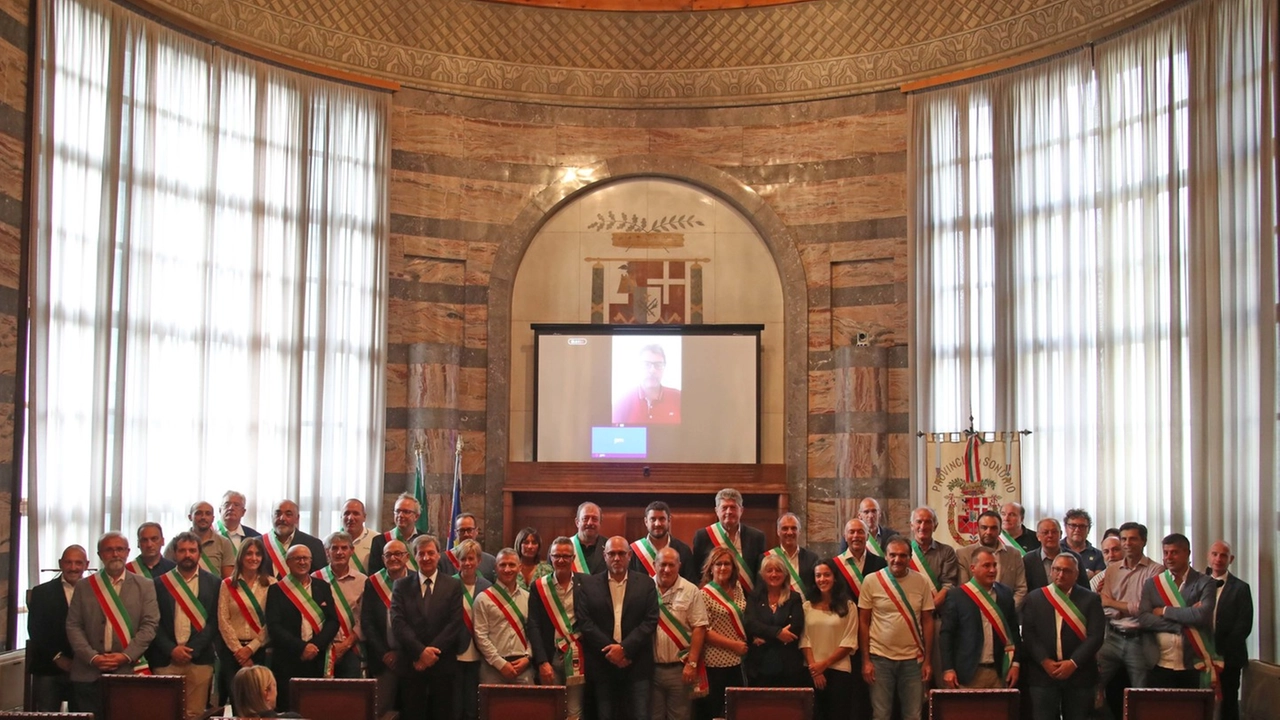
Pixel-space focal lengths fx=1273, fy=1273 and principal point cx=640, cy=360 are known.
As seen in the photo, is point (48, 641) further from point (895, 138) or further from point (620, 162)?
point (895, 138)

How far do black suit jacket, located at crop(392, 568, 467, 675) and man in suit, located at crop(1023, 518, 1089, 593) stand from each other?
14.0 ft

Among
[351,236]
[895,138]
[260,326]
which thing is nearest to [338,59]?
[351,236]

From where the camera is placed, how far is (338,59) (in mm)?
14555

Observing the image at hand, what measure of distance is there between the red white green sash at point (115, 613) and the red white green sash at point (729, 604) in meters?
3.90

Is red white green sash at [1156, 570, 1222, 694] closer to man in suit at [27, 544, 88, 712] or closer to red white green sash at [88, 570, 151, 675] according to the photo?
red white green sash at [88, 570, 151, 675]

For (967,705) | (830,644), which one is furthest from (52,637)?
(967,705)

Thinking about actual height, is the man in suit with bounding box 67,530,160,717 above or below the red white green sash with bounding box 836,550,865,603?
below

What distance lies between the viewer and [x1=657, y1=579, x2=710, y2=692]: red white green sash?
8.72 m

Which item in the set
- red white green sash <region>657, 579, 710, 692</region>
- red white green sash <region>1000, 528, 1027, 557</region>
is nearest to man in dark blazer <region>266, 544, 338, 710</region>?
red white green sash <region>657, 579, 710, 692</region>

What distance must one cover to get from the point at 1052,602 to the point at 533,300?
821cm

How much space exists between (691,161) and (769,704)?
9551 millimetres

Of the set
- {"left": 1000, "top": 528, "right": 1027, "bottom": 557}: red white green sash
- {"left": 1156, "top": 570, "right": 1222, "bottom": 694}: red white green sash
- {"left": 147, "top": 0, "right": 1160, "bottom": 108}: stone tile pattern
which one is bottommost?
{"left": 1156, "top": 570, "right": 1222, "bottom": 694}: red white green sash

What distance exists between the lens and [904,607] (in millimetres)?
8750

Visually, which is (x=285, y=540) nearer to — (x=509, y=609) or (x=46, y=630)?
(x=46, y=630)
